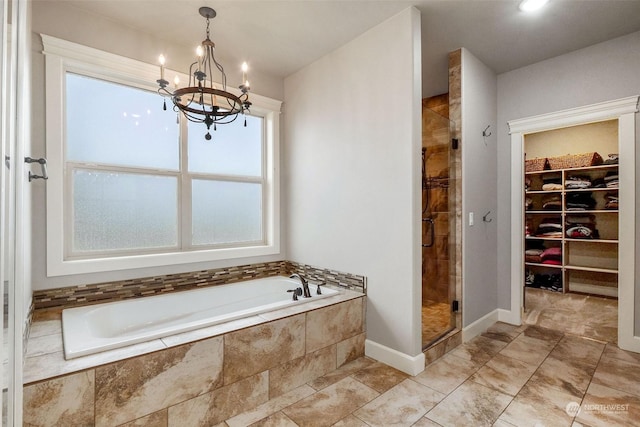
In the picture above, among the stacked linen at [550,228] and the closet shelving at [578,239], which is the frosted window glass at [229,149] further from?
the stacked linen at [550,228]

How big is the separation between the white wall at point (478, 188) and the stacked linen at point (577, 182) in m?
2.08

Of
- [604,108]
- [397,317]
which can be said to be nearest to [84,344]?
[397,317]

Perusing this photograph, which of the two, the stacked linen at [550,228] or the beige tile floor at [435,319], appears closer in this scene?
the beige tile floor at [435,319]

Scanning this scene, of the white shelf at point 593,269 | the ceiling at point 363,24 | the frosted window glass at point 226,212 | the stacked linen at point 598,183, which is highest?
the ceiling at point 363,24

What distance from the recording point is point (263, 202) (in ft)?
11.4

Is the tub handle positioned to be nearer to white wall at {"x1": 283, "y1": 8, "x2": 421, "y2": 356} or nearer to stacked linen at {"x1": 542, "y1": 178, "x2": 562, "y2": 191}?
white wall at {"x1": 283, "y1": 8, "x2": 421, "y2": 356}

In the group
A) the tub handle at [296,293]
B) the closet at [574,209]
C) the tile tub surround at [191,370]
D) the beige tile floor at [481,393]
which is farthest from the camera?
the closet at [574,209]

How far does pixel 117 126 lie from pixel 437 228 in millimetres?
3148

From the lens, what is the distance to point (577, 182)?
4.41 m

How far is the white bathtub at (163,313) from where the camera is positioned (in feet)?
5.50

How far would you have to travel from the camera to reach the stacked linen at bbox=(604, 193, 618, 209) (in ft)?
13.4

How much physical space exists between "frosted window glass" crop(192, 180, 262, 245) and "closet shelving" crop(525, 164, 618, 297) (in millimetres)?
4215

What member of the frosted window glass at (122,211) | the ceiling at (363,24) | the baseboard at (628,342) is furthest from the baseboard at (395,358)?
the ceiling at (363,24)

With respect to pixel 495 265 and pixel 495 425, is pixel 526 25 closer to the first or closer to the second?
pixel 495 265
